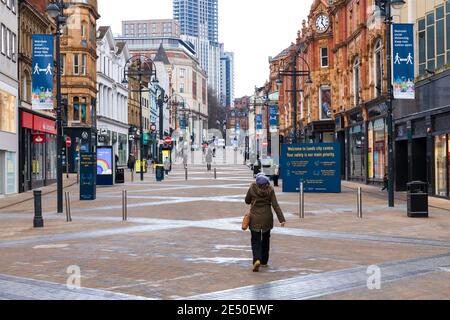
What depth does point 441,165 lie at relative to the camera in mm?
27688

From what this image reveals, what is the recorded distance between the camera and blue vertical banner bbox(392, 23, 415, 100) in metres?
24.6

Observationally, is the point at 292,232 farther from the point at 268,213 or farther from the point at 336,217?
the point at 268,213

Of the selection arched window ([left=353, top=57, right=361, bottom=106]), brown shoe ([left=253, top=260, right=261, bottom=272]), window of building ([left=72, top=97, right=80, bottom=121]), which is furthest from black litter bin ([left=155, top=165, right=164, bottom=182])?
brown shoe ([left=253, top=260, right=261, bottom=272])

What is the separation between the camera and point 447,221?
1912 centimetres

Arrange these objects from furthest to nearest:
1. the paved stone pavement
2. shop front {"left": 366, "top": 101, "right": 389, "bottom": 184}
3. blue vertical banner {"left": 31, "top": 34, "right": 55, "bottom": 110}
A: shop front {"left": 366, "top": 101, "right": 389, "bottom": 184}, blue vertical banner {"left": 31, "top": 34, "right": 55, "bottom": 110}, the paved stone pavement

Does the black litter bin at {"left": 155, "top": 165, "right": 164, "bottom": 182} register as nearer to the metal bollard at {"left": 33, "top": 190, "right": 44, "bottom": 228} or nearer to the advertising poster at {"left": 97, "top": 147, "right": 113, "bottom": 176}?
the advertising poster at {"left": 97, "top": 147, "right": 113, "bottom": 176}

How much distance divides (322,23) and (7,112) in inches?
1305

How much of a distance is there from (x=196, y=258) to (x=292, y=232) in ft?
15.4

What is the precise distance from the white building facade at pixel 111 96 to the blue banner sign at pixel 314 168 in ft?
141

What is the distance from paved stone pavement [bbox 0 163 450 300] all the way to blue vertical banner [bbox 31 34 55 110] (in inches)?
162

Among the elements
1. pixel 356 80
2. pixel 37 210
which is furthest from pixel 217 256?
pixel 356 80

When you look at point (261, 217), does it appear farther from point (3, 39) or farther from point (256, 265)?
point (3, 39)

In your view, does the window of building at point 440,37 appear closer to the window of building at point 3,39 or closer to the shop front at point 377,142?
the shop front at point 377,142
